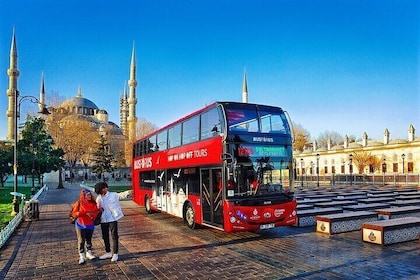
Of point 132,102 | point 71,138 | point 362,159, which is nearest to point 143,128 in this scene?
point 132,102

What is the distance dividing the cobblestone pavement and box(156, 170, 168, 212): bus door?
257cm

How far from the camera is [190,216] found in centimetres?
1164

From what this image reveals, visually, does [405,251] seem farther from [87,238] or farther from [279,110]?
[87,238]

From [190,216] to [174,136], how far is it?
311cm

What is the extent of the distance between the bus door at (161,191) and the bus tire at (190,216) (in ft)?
6.55

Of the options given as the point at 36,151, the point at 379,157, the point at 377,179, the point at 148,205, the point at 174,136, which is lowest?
the point at 377,179

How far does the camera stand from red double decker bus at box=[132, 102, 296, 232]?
9.21 m

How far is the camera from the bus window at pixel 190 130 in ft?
36.7

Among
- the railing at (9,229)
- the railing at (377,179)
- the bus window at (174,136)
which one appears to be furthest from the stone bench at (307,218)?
the railing at (377,179)

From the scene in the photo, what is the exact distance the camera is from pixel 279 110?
1041 cm

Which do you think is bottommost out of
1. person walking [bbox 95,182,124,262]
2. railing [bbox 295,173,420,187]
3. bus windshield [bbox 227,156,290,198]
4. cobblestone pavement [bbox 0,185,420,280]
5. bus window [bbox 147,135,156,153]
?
railing [bbox 295,173,420,187]

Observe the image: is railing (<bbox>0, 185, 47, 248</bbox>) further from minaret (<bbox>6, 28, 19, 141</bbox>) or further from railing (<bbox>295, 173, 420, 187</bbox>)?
minaret (<bbox>6, 28, 19, 141</bbox>)

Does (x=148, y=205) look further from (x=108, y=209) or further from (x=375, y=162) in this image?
(x=375, y=162)

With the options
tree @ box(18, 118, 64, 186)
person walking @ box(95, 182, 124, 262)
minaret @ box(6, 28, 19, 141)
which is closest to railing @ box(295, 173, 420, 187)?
tree @ box(18, 118, 64, 186)
